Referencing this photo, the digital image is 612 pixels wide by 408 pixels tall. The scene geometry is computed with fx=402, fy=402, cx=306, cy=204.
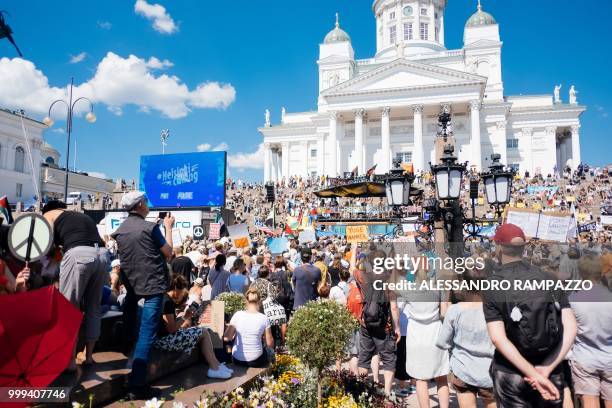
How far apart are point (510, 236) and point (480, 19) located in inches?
2606

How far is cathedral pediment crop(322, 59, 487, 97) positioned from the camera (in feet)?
152

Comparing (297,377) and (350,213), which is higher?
(350,213)

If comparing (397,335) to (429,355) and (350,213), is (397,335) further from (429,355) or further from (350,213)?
(350,213)

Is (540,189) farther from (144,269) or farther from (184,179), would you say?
(144,269)

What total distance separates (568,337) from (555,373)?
273mm

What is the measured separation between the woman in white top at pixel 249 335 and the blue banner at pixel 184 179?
1788cm

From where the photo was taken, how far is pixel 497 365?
9.86ft

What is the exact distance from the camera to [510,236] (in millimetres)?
2955

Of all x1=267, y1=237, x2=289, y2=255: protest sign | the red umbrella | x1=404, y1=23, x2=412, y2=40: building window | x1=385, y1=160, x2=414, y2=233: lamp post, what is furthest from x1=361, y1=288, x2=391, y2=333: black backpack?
x1=404, y1=23, x2=412, y2=40: building window

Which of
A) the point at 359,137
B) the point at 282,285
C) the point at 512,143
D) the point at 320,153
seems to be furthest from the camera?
the point at 320,153

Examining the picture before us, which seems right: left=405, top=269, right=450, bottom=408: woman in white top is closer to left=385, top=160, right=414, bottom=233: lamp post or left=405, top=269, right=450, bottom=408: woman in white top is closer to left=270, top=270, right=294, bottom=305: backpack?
left=385, top=160, right=414, bottom=233: lamp post

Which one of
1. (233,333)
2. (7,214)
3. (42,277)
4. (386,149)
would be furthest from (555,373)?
(386,149)

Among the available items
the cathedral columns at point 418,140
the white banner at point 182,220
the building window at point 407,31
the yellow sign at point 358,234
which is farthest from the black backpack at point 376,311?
the building window at point 407,31

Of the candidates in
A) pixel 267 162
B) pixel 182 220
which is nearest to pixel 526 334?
pixel 182 220
